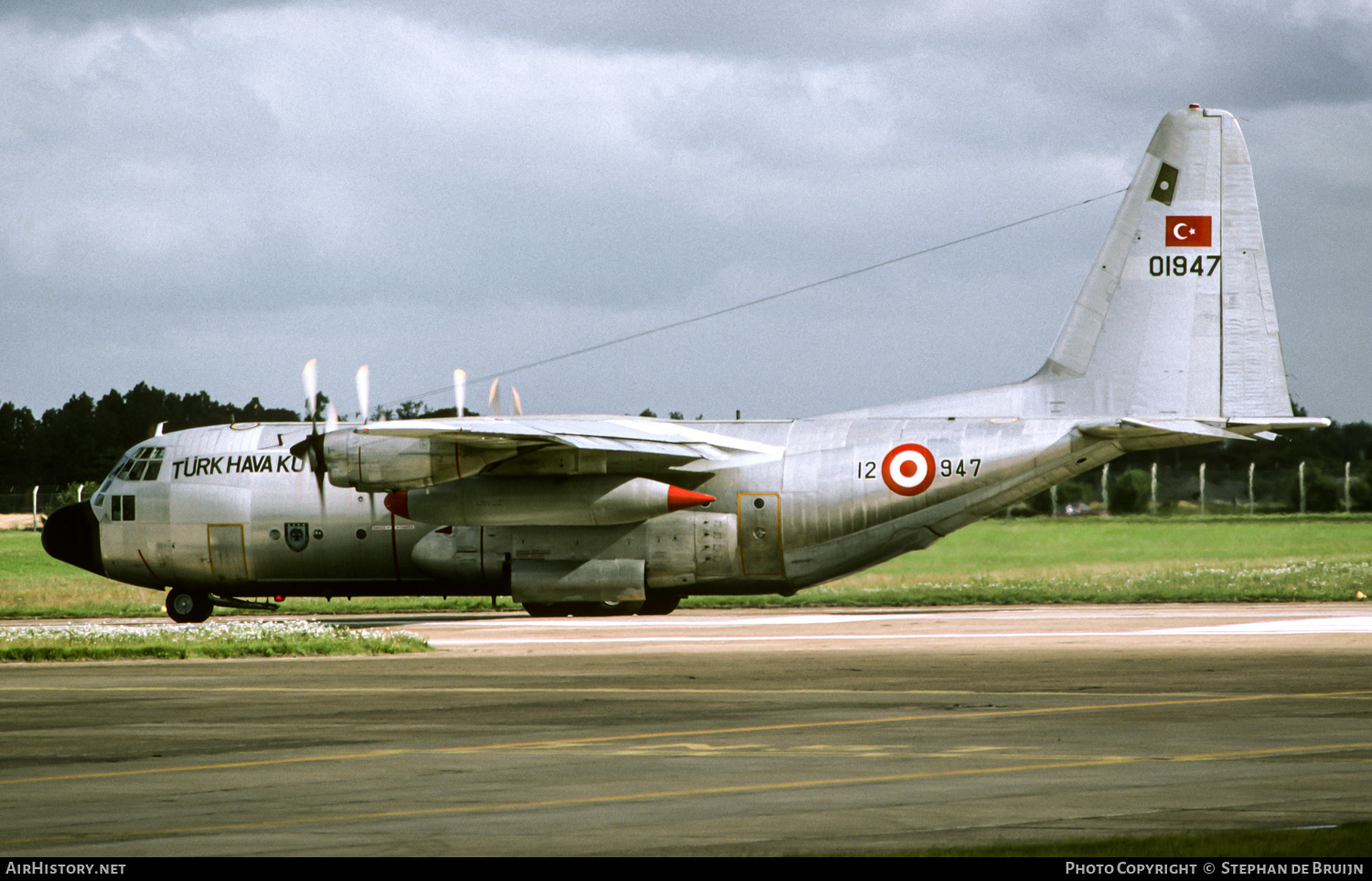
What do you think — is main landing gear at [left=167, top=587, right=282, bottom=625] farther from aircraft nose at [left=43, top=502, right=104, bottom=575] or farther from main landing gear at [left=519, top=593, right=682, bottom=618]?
main landing gear at [left=519, top=593, right=682, bottom=618]

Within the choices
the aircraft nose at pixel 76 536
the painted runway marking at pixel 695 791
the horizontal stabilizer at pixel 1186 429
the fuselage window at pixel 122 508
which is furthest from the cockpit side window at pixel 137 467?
the painted runway marking at pixel 695 791

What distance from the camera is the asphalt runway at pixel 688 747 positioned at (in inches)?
337

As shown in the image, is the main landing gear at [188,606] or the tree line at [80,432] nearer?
the main landing gear at [188,606]

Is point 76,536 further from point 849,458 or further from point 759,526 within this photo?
point 849,458

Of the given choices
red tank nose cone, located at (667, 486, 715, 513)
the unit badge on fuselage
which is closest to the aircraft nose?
the unit badge on fuselage

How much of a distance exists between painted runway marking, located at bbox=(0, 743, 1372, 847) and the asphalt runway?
4 centimetres

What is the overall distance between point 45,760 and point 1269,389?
76.3ft

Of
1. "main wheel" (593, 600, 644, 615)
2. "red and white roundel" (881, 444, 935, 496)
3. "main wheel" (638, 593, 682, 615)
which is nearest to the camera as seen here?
"red and white roundel" (881, 444, 935, 496)

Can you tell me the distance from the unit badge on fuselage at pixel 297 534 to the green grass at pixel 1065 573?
7.18 m

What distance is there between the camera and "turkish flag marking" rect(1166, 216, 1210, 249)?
28.5 meters

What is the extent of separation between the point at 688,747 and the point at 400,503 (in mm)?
17199

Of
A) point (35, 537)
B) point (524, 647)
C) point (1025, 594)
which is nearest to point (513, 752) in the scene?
point (524, 647)

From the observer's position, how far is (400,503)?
93.4 feet

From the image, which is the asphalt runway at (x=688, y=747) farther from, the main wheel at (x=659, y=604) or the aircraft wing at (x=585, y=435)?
the main wheel at (x=659, y=604)
